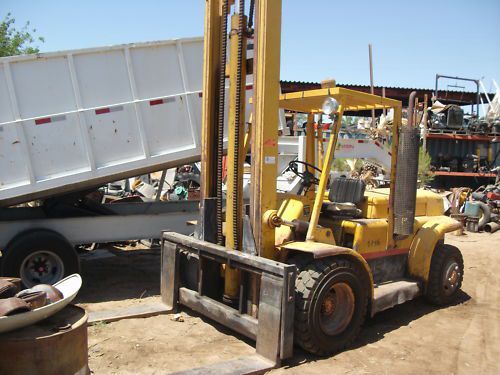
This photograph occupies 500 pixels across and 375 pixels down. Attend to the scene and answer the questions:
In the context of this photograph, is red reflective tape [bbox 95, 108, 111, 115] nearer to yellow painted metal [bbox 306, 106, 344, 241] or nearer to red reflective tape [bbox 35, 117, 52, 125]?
red reflective tape [bbox 35, 117, 52, 125]

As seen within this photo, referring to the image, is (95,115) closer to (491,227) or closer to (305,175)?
(305,175)

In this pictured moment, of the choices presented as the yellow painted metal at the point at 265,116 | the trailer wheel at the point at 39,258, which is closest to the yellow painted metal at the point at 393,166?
the yellow painted metal at the point at 265,116

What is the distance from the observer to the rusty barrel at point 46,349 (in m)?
2.63

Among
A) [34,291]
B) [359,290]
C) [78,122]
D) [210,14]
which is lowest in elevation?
[359,290]

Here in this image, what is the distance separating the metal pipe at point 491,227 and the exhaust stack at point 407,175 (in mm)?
8156

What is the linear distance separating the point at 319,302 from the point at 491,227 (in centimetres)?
970

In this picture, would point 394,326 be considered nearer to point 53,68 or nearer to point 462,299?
point 462,299

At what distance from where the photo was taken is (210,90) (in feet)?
16.9

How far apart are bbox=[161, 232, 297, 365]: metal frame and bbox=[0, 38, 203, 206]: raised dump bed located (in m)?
1.71

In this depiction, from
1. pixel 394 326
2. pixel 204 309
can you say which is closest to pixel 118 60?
pixel 204 309

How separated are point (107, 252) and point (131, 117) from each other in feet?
10.7

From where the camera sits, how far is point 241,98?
471 cm

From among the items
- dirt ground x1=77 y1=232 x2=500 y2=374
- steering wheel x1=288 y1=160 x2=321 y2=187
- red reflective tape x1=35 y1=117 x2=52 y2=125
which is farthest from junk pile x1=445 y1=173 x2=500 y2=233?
red reflective tape x1=35 y1=117 x2=52 y2=125

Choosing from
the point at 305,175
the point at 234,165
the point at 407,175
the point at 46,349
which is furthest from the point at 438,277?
the point at 46,349
